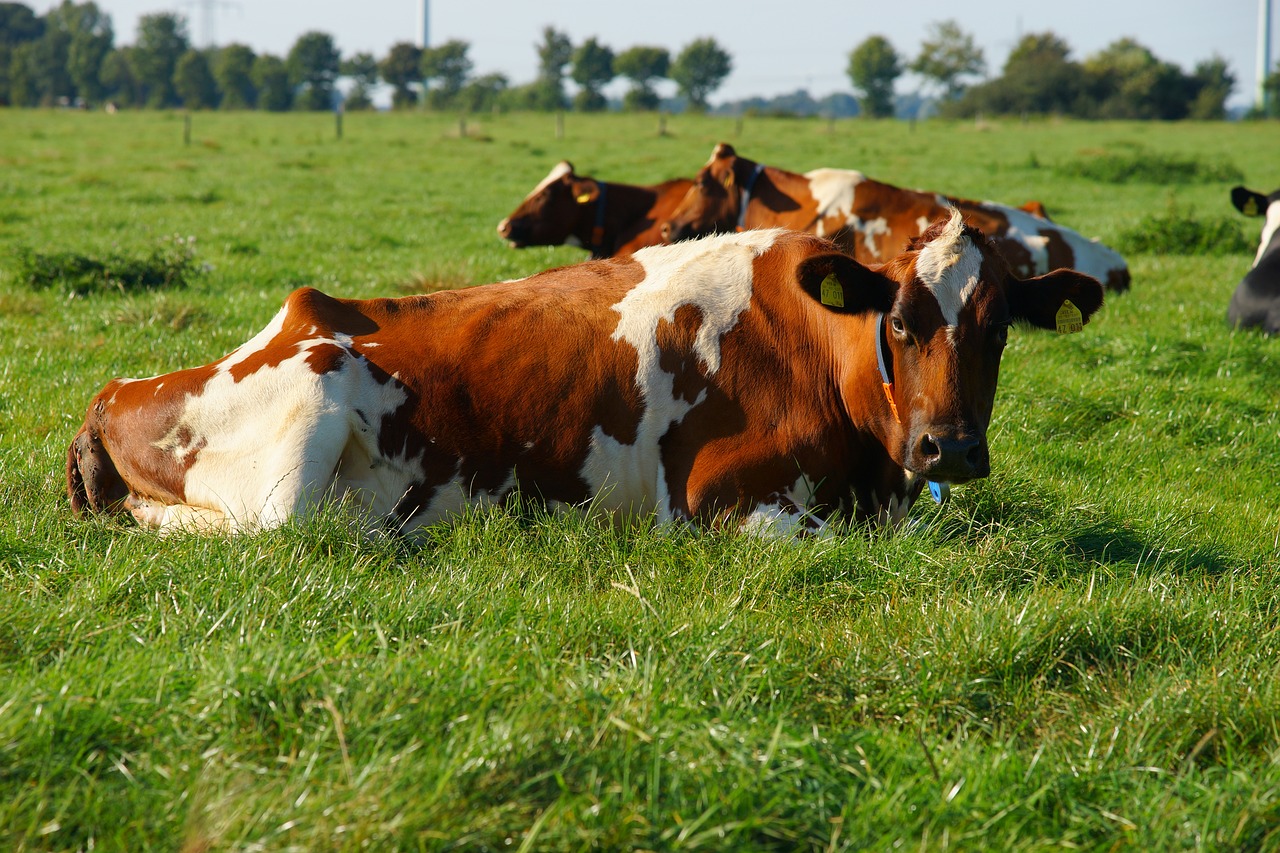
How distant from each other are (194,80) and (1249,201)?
12367 cm

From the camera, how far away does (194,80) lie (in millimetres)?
117938

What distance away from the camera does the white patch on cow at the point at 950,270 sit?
14.6 feet

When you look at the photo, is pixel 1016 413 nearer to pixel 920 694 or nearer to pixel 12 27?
pixel 920 694

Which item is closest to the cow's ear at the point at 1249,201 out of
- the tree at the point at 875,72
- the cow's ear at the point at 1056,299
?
the cow's ear at the point at 1056,299

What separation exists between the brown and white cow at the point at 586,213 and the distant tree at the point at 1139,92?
71868 mm

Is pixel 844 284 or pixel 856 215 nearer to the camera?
pixel 844 284

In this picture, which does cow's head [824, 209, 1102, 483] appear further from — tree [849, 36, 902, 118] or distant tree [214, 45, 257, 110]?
distant tree [214, 45, 257, 110]

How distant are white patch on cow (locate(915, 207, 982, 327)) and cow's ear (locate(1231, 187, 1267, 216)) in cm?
891

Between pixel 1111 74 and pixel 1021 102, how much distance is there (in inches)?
270

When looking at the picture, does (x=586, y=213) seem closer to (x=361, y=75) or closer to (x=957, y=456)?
(x=957, y=456)

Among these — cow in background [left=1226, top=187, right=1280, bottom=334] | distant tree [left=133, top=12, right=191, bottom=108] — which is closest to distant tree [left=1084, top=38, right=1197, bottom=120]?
cow in background [left=1226, top=187, right=1280, bottom=334]

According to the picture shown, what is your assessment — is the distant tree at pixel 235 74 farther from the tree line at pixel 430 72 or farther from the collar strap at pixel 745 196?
the collar strap at pixel 745 196

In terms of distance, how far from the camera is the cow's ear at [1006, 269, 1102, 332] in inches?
186

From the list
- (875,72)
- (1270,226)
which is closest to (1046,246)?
(1270,226)
